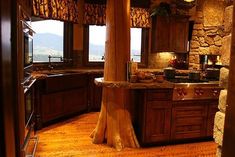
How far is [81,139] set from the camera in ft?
12.3

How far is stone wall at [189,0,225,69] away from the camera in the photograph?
20.4ft

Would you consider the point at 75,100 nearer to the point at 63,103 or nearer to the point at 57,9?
the point at 63,103

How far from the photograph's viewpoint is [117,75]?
339 cm

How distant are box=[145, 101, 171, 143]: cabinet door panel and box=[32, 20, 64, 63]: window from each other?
267 centimetres

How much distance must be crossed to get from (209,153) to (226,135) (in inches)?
105

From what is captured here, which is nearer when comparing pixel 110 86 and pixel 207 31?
pixel 110 86

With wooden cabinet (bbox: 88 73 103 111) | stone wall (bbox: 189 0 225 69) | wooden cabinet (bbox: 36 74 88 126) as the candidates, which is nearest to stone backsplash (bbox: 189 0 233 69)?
stone wall (bbox: 189 0 225 69)

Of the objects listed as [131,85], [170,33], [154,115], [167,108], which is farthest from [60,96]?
[170,33]

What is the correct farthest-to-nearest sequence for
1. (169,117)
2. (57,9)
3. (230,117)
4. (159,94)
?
1. (57,9)
2. (169,117)
3. (159,94)
4. (230,117)

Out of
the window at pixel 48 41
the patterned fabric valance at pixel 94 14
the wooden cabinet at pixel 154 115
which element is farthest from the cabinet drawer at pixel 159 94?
the patterned fabric valance at pixel 94 14

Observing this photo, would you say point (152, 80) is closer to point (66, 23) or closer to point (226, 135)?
point (226, 135)

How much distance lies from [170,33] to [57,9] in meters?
2.88

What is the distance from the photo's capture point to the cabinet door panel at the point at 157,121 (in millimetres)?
3365

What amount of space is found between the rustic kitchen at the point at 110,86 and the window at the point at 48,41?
21 millimetres
